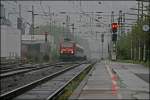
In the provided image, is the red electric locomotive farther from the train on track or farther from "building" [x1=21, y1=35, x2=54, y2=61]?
"building" [x1=21, y1=35, x2=54, y2=61]

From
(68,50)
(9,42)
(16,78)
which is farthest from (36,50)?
(16,78)

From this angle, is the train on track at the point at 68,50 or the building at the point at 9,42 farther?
the train on track at the point at 68,50

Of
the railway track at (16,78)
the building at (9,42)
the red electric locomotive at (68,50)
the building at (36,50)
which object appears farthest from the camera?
the building at (36,50)

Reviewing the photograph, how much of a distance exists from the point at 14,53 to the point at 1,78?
42262 mm

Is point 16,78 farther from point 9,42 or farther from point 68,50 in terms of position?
point 68,50

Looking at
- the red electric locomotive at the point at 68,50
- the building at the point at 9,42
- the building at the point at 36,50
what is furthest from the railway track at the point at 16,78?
the building at the point at 36,50

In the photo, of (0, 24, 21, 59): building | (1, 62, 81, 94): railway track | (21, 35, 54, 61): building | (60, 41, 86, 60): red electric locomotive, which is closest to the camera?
(1, 62, 81, 94): railway track

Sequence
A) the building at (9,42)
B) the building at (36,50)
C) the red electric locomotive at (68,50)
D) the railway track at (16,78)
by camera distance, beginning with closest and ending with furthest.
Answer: the railway track at (16,78) < the building at (9,42) < the red electric locomotive at (68,50) < the building at (36,50)

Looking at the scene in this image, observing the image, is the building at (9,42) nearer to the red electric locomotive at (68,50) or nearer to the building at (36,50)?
the red electric locomotive at (68,50)

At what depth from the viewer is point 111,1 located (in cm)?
4731

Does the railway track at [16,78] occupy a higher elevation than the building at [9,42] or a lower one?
lower

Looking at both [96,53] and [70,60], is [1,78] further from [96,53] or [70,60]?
[96,53]

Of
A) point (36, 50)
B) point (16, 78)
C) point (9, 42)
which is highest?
point (9, 42)

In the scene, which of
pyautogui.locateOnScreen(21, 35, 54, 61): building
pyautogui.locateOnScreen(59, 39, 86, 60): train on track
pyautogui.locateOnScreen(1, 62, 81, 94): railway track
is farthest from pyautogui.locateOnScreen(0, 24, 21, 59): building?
pyautogui.locateOnScreen(1, 62, 81, 94): railway track
